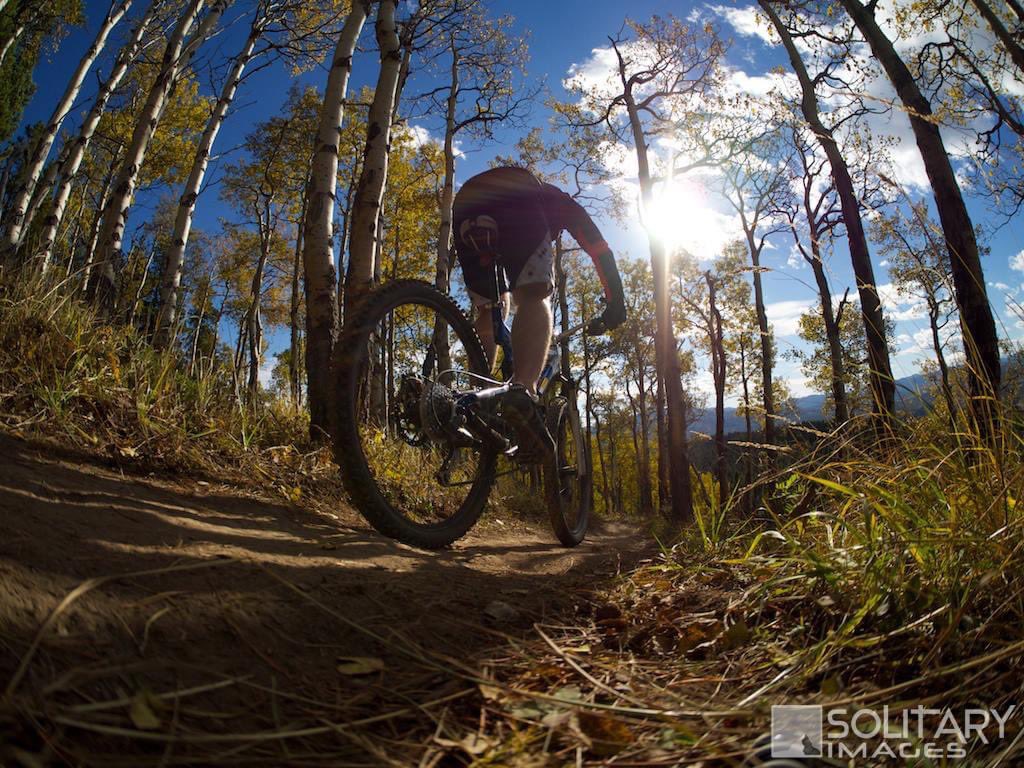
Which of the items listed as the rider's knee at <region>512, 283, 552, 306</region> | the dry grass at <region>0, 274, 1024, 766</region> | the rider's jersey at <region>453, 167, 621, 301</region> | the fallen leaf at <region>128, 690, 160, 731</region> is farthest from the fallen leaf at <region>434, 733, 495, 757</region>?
the rider's jersey at <region>453, 167, 621, 301</region>

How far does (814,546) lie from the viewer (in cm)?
146

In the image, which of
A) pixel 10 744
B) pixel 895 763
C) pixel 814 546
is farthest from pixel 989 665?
pixel 10 744

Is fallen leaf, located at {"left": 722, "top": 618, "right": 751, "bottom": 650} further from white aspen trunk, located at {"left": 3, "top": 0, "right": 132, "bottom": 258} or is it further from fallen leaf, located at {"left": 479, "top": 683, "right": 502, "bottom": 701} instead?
white aspen trunk, located at {"left": 3, "top": 0, "right": 132, "bottom": 258}

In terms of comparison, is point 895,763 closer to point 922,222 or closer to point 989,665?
point 989,665

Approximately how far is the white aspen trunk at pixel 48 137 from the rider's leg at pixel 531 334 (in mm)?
7199

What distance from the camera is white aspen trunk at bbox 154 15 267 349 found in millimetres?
8086

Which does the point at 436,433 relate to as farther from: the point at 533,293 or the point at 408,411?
the point at 533,293

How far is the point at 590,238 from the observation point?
3.20 meters

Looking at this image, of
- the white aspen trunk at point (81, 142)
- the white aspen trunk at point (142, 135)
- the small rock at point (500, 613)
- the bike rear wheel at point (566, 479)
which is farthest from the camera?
the white aspen trunk at point (81, 142)

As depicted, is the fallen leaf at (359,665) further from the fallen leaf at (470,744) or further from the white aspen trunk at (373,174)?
the white aspen trunk at (373,174)

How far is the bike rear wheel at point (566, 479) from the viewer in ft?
10.8

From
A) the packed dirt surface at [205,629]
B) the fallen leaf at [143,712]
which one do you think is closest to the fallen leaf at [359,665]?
the packed dirt surface at [205,629]

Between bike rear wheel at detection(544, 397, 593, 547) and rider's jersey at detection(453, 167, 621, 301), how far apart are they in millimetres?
1050

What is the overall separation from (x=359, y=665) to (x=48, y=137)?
36.8ft
